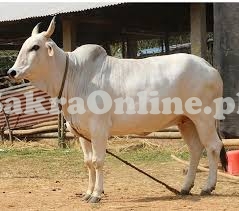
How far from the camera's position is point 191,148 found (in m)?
6.90

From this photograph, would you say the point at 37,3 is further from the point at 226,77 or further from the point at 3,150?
the point at 226,77

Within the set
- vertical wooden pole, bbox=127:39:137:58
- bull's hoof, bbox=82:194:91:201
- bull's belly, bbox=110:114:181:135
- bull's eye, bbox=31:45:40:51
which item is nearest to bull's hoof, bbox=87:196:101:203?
bull's hoof, bbox=82:194:91:201

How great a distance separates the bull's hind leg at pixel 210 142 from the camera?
6.60 metres

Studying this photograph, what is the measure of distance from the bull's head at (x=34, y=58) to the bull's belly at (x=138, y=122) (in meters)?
1.02

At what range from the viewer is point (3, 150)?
1260 centimetres

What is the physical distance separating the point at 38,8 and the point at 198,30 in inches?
160

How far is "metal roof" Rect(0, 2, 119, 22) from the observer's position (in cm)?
1106

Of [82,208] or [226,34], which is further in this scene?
[226,34]

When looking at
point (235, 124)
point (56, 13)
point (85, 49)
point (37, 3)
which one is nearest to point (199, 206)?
point (85, 49)

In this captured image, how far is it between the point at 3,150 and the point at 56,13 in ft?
11.3

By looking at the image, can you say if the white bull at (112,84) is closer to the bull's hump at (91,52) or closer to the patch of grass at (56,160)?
the bull's hump at (91,52)

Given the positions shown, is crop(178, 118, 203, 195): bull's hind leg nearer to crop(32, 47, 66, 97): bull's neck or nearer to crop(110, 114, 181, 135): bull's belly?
crop(110, 114, 181, 135): bull's belly

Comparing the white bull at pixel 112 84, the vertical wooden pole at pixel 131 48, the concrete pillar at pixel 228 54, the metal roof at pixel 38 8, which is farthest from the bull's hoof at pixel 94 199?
the vertical wooden pole at pixel 131 48

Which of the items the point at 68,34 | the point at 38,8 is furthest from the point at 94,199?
the point at 38,8
